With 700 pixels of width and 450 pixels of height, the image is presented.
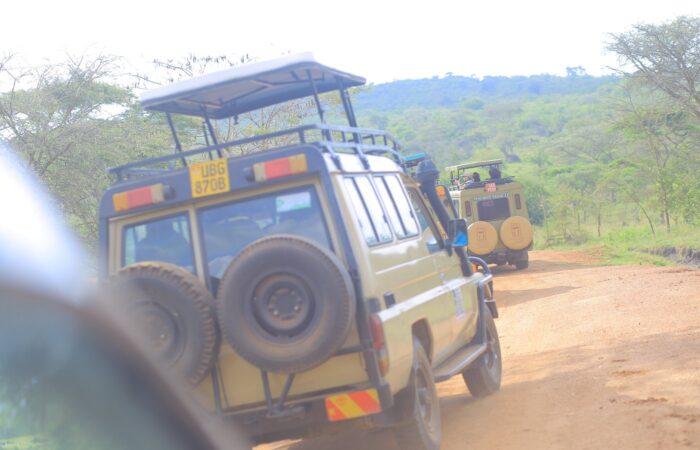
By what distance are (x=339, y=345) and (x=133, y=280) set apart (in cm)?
119

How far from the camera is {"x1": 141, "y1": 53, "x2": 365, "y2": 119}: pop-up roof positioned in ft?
20.5

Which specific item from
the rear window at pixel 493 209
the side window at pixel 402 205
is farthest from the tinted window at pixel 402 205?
the rear window at pixel 493 209

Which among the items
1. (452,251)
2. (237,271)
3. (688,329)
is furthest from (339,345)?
(688,329)

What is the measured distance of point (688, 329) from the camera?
33.6ft

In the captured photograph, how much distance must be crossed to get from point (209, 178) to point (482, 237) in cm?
1668

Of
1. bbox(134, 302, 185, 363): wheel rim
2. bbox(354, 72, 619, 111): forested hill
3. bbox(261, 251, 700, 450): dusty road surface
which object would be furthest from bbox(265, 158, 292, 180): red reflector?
bbox(354, 72, 619, 111): forested hill

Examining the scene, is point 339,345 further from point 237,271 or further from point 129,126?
point 129,126

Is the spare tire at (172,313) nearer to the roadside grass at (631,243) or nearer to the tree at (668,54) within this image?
the roadside grass at (631,243)

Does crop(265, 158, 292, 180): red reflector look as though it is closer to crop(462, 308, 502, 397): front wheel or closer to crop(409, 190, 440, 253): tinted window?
crop(409, 190, 440, 253): tinted window

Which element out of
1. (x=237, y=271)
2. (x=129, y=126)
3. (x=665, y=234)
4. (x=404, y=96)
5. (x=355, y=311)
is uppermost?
(x=404, y=96)

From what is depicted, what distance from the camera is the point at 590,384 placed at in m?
7.92

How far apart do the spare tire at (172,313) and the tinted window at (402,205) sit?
1988 millimetres

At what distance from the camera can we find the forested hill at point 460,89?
140 m

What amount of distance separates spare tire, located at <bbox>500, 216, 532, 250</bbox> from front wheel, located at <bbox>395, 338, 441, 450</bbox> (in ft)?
52.5
